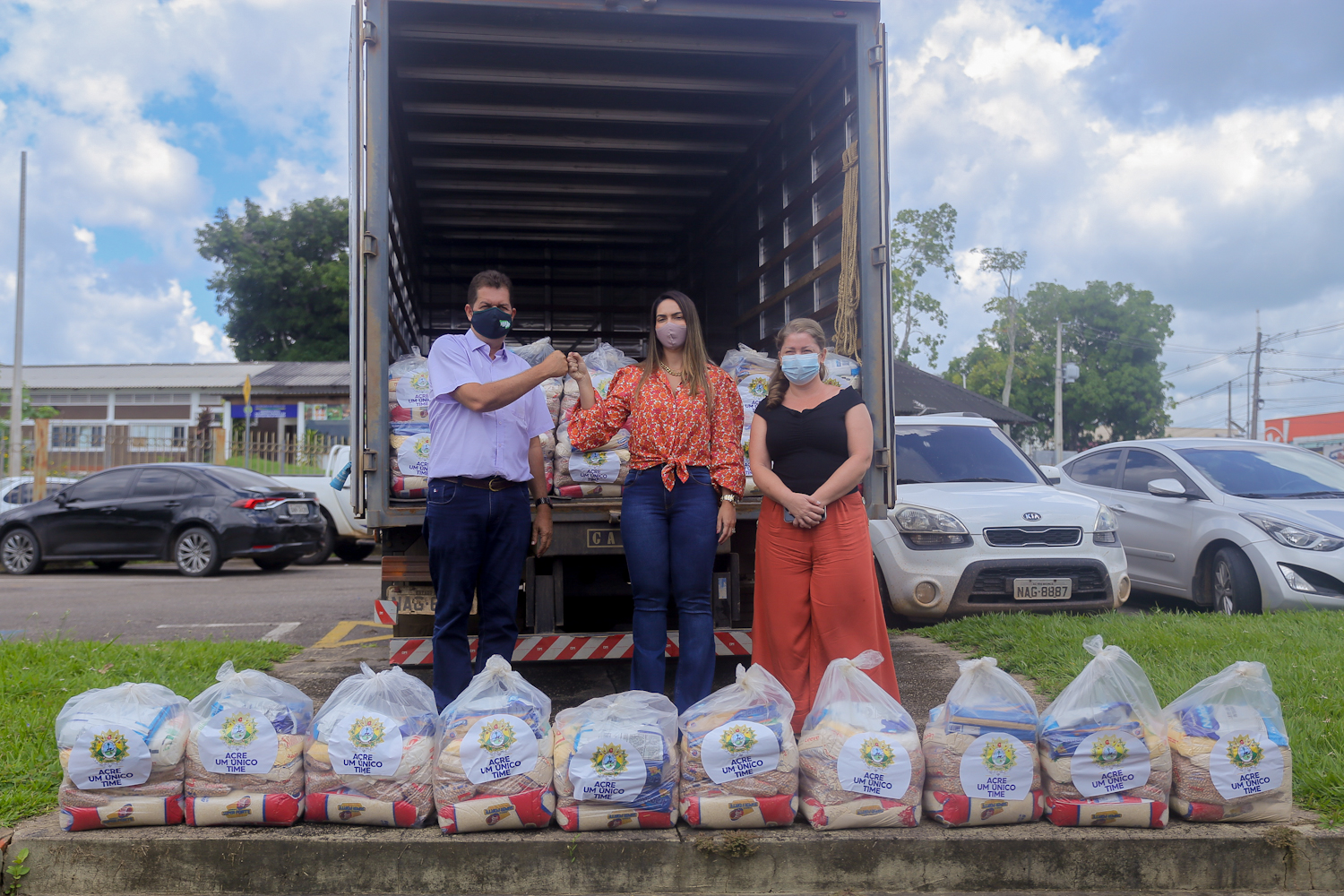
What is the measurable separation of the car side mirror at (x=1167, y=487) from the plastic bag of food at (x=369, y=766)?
6.54 meters

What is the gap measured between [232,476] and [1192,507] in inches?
427

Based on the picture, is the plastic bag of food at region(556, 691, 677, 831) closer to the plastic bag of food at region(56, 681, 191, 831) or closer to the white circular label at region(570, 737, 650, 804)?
the white circular label at region(570, 737, 650, 804)

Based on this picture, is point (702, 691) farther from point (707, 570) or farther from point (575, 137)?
point (575, 137)

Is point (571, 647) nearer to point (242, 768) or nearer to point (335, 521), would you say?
point (242, 768)

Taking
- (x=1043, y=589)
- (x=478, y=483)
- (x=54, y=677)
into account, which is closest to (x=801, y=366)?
(x=478, y=483)

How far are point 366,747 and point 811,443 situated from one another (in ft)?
6.74

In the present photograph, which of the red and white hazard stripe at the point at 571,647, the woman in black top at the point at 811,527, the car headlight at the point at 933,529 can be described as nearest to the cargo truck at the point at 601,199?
the red and white hazard stripe at the point at 571,647

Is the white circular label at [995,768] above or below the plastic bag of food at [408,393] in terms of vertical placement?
below

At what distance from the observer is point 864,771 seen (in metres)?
3.04

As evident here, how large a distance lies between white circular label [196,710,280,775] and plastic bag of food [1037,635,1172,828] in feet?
8.08

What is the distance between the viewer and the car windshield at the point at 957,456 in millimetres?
7773

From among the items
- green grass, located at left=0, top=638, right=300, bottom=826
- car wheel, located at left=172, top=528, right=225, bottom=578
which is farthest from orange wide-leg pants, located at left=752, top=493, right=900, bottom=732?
car wheel, located at left=172, top=528, right=225, bottom=578

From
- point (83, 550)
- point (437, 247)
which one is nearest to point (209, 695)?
point (437, 247)

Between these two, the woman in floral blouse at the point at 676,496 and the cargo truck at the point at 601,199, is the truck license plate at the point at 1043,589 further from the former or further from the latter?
the woman in floral blouse at the point at 676,496
